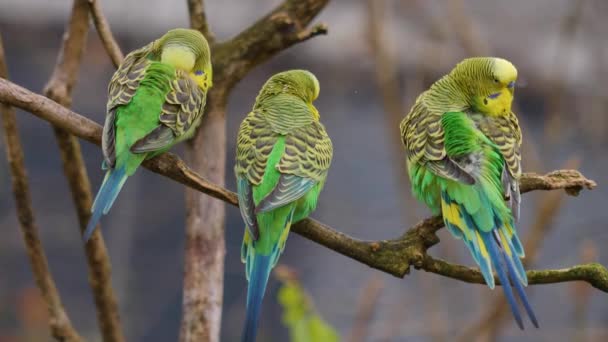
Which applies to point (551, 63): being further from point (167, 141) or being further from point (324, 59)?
point (167, 141)

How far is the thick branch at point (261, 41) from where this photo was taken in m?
2.93

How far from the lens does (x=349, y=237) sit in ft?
7.29

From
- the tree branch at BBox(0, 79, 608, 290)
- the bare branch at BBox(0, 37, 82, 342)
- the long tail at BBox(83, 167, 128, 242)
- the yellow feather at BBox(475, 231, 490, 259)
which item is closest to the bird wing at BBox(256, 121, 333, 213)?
the tree branch at BBox(0, 79, 608, 290)

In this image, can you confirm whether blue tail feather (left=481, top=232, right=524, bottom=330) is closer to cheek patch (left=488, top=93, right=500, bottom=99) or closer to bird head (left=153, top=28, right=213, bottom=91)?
cheek patch (left=488, top=93, right=500, bottom=99)

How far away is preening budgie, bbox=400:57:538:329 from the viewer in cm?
214

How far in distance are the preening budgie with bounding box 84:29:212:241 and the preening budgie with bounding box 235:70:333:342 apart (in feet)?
0.65

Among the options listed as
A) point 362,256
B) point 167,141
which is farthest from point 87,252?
point 362,256

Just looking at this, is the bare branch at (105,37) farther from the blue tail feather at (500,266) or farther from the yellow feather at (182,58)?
the blue tail feather at (500,266)

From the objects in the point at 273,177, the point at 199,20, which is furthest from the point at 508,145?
the point at 199,20

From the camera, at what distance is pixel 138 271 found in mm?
5430

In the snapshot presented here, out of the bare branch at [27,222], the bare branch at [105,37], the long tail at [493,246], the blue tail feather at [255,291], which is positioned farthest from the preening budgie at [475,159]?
the bare branch at [27,222]

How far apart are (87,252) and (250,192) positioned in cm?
94

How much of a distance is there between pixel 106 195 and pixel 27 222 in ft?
3.09

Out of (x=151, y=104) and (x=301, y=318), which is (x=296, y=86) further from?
(x=301, y=318)
